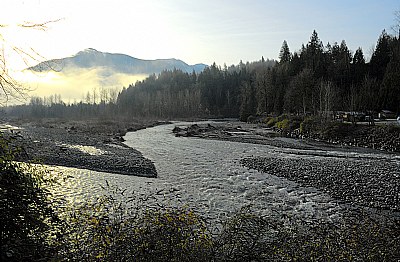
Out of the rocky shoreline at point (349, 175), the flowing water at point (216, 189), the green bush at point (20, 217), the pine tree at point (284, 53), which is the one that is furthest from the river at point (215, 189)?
the pine tree at point (284, 53)

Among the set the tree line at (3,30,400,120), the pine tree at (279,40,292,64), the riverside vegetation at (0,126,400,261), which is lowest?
the riverside vegetation at (0,126,400,261)

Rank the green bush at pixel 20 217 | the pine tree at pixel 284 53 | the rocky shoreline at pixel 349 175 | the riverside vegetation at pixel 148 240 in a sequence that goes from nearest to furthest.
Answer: the riverside vegetation at pixel 148 240 → the green bush at pixel 20 217 → the rocky shoreline at pixel 349 175 → the pine tree at pixel 284 53

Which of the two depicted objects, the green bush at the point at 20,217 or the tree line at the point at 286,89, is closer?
the green bush at the point at 20,217

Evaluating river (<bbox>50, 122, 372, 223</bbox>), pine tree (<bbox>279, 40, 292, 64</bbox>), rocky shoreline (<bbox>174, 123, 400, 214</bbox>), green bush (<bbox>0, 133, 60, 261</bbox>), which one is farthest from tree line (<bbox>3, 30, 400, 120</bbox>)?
rocky shoreline (<bbox>174, 123, 400, 214</bbox>)

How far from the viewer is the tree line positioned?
2530 inches

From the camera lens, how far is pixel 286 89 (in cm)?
8269

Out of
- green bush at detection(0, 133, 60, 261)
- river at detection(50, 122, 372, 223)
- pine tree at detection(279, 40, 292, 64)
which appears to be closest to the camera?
green bush at detection(0, 133, 60, 261)

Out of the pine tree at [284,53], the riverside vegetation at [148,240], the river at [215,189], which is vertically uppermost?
the pine tree at [284,53]

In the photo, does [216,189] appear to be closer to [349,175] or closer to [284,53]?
[349,175]

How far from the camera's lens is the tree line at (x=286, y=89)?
64250 millimetres

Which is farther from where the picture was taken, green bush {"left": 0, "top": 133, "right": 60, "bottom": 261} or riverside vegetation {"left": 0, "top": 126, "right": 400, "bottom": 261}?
green bush {"left": 0, "top": 133, "right": 60, "bottom": 261}

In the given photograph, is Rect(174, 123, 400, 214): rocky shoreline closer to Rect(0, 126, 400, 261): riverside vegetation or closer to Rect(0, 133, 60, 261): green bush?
Rect(0, 126, 400, 261): riverside vegetation

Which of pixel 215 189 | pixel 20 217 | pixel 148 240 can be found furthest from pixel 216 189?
pixel 20 217

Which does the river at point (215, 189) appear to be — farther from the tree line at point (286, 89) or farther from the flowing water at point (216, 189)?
the tree line at point (286, 89)
